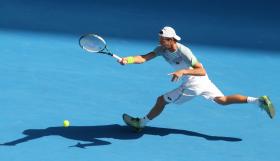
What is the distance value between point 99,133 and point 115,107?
80 centimetres

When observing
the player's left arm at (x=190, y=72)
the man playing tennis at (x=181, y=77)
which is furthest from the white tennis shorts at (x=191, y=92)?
the player's left arm at (x=190, y=72)

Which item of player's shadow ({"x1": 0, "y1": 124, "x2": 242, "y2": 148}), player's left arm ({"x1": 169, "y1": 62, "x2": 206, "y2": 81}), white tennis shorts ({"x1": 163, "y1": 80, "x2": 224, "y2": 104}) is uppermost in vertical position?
player's left arm ({"x1": 169, "y1": 62, "x2": 206, "y2": 81})

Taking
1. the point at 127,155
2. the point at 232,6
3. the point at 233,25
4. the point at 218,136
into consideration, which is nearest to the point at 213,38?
the point at 233,25

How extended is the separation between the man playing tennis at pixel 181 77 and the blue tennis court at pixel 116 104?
11.9 inches

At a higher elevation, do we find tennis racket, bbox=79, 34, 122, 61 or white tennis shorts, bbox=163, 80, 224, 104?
tennis racket, bbox=79, 34, 122, 61

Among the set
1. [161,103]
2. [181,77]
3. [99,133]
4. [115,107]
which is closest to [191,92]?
[181,77]

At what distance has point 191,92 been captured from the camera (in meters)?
8.59

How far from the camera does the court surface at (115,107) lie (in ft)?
27.5

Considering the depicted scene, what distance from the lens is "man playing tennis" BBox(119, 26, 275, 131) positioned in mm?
8320

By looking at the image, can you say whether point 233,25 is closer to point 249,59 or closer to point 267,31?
point 267,31

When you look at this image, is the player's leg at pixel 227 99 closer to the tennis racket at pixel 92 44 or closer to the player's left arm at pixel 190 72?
the player's left arm at pixel 190 72

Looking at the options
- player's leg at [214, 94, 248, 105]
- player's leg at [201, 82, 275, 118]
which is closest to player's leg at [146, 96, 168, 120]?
player's leg at [201, 82, 275, 118]

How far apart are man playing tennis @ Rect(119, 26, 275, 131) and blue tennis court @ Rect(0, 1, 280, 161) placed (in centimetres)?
30

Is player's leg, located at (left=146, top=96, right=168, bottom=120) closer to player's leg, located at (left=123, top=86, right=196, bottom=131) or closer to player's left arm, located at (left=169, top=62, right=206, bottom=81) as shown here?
player's leg, located at (left=123, top=86, right=196, bottom=131)
